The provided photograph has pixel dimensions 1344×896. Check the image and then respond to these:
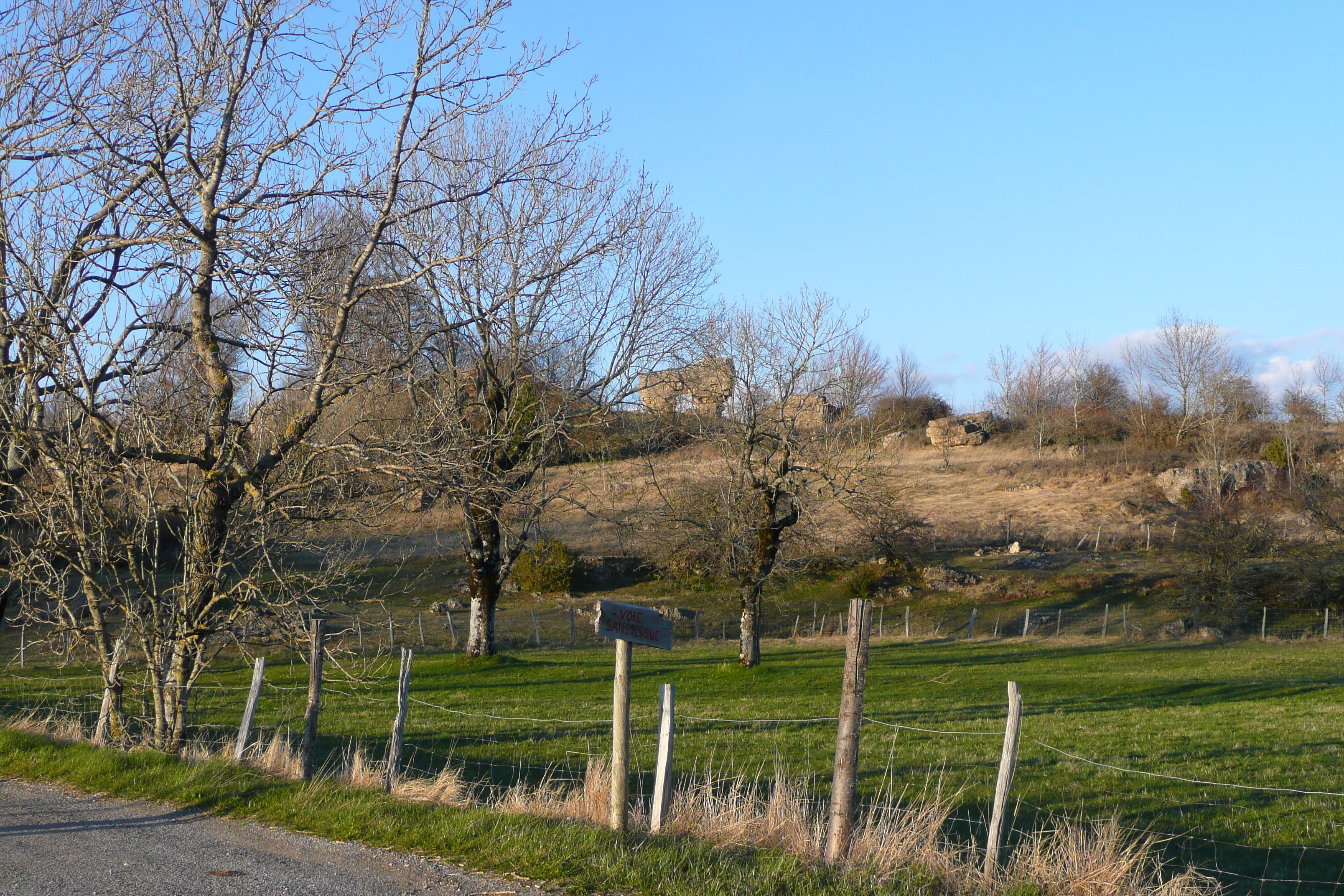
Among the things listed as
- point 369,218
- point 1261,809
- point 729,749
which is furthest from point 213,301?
point 1261,809

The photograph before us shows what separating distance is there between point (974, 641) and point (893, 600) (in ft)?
24.9

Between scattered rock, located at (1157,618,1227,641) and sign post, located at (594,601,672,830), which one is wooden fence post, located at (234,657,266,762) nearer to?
sign post, located at (594,601,672,830)

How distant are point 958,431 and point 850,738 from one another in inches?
2903

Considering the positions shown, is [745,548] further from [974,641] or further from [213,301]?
[213,301]

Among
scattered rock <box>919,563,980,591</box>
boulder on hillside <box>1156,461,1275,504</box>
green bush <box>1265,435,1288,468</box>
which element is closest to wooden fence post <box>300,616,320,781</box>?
scattered rock <box>919,563,980,591</box>

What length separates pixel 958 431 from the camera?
252 ft

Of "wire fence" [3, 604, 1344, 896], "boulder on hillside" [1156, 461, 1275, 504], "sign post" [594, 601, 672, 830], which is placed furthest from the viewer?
"boulder on hillside" [1156, 461, 1275, 504]

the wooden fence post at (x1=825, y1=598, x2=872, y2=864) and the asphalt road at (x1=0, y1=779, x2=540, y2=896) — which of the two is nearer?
the asphalt road at (x1=0, y1=779, x2=540, y2=896)

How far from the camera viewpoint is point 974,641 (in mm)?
32750

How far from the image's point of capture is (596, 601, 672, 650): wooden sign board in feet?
19.5

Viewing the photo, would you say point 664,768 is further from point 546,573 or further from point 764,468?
point 546,573

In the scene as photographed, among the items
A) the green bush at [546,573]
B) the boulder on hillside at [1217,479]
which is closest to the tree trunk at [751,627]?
the green bush at [546,573]

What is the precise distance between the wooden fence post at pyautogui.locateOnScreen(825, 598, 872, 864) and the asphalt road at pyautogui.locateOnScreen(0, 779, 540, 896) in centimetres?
183

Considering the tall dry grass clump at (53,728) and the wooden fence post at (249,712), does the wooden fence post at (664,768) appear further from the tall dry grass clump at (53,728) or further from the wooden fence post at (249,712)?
the tall dry grass clump at (53,728)
